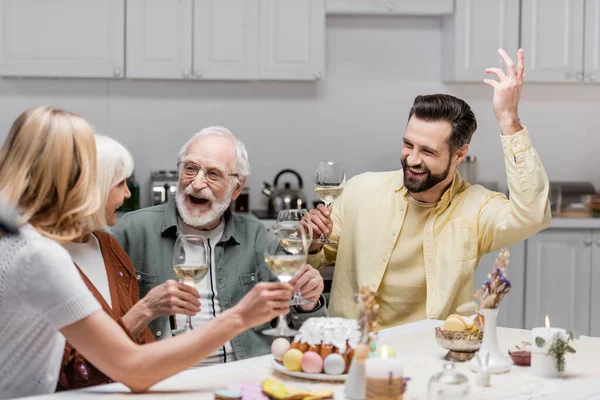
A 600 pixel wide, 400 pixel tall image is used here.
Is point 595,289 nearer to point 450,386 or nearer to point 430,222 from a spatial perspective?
point 430,222

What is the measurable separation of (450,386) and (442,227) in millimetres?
1367

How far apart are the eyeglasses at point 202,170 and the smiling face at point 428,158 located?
0.61 m

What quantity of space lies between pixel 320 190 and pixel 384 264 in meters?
0.37

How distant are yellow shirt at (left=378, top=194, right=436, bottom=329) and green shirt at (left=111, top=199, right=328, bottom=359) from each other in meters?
0.29

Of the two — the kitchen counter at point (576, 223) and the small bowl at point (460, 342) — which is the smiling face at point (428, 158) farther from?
the kitchen counter at point (576, 223)

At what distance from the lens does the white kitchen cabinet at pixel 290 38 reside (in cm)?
505

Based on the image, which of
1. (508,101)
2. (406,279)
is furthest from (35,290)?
(508,101)

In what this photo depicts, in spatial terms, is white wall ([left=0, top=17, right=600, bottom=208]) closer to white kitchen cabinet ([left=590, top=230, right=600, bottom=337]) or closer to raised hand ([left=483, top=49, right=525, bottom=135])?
white kitchen cabinet ([left=590, top=230, right=600, bottom=337])

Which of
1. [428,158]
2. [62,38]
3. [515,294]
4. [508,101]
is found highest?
[62,38]

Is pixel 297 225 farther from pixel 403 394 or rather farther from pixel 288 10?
pixel 288 10

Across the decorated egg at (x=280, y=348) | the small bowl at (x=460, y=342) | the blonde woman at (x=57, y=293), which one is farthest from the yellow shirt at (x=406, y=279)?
the blonde woman at (x=57, y=293)

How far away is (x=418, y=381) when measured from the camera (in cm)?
204

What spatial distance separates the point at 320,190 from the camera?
2.89 m

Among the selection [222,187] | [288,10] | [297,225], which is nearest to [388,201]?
[222,187]
